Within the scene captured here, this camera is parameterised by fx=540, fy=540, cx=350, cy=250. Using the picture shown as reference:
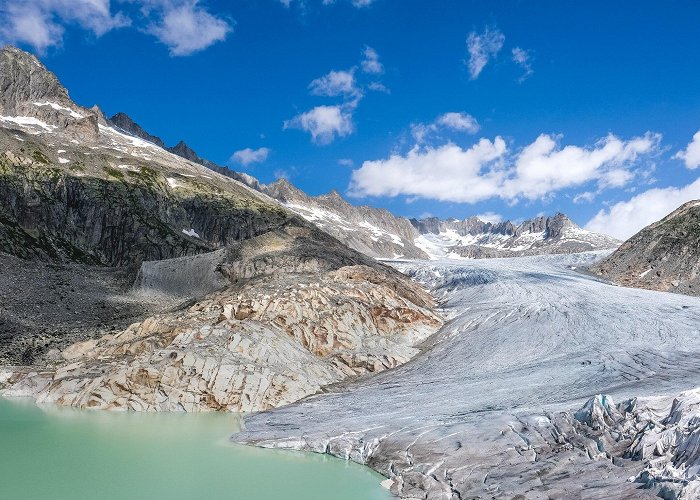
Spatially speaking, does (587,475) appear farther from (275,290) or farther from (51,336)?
(51,336)

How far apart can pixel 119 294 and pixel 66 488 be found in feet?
122

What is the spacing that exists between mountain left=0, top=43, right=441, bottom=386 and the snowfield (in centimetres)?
273

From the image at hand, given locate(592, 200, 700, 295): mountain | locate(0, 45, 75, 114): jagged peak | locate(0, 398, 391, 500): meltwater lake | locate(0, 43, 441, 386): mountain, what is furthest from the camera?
locate(0, 45, 75, 114): jagged peak

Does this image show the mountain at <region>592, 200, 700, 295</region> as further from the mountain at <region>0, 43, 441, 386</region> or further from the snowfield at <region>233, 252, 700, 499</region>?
the mountain at <region>0, 43, 441, 386</region>

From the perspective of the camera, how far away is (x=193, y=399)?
2152cm

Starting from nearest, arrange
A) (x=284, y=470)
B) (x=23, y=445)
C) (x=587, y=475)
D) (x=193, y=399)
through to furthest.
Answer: (x=587, y=475)
(x=284, y=470)
(x=23, y=445)
(x=193, y=399)

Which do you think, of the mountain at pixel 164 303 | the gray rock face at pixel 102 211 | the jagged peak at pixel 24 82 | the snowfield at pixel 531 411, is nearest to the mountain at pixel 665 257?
the snowfield at pixel 531 411

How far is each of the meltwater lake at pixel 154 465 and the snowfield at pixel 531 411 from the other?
105 centimetres

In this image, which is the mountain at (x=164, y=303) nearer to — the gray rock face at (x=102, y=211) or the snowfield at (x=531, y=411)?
the gray rock face at (x=102, y=211)

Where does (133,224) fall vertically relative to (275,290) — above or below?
above

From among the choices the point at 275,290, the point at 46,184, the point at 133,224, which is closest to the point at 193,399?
the point at 275,290

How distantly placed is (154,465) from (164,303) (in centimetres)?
3340

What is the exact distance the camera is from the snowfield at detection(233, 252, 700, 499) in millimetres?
11766

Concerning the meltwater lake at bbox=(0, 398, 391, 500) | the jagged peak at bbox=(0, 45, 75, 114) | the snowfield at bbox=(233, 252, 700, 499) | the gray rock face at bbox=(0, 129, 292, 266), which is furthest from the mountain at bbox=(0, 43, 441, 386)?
the jagged peak at bbox=(0, 45, 75, 114)
